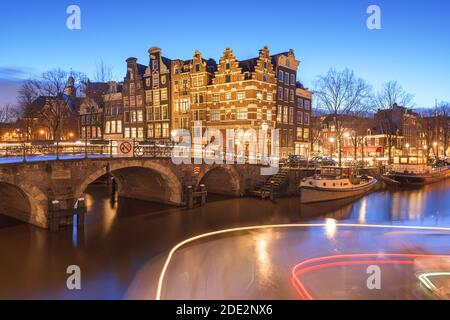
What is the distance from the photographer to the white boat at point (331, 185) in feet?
100

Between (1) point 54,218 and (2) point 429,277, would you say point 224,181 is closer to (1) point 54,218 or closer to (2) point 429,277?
(1) point 54,218

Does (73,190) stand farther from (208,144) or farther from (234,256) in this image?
(208,144)

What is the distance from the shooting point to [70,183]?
67.8 feet

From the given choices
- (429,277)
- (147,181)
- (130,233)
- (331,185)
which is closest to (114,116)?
(147,181)

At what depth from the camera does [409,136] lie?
83812mm

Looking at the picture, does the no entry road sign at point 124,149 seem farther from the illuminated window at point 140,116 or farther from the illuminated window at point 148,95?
the illuminated window at point 140,116

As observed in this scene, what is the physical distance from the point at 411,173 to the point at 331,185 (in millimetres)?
21812

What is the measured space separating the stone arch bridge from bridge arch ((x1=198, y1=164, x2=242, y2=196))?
302 millimetres

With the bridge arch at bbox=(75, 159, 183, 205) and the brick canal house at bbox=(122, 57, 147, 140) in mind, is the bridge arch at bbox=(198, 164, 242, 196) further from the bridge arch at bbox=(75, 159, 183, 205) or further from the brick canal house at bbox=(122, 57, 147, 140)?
the brick canal house at bbox=(122, 57, 147, 140)

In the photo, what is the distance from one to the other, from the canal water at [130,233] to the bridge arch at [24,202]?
60 cm

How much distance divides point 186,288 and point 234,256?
4.17m

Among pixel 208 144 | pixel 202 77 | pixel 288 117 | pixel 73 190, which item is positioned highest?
pixel 202 77

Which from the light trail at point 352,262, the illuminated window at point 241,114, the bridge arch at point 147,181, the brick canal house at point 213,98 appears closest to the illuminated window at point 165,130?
the brick canal house at point 213,98
